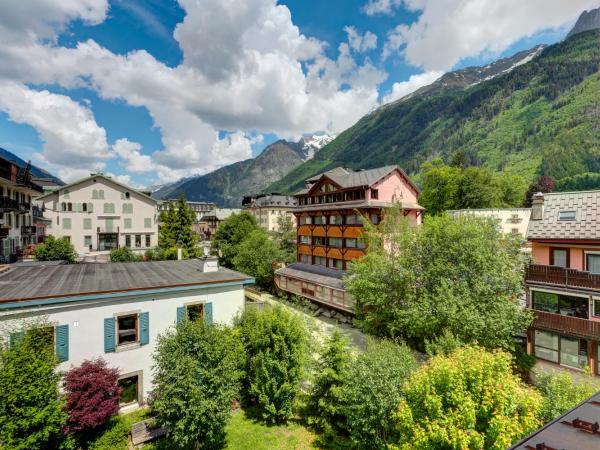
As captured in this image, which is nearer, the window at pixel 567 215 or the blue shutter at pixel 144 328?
the blue shutter at pixel 144 328

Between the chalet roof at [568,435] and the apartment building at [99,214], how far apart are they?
54740 millimetres

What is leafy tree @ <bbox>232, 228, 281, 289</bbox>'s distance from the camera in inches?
1658

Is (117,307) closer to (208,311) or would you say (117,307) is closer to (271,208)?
(208,311)

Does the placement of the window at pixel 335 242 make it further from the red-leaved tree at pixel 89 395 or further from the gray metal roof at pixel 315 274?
the red-leaved tree at pixel 89 395

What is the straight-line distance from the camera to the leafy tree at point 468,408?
312 inches

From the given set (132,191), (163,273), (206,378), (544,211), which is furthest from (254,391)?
(132,191)

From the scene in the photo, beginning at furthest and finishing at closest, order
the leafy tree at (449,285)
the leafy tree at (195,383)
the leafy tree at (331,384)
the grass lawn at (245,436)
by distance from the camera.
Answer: the leafy tree at (449,285)
the leafy tree at (331,384)
the grass lawn at (245,436)
the leafy tree at (195,383)

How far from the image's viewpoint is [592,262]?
18125mm

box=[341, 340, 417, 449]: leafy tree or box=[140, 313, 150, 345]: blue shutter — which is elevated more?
box=[140, 313, 150, 345]: blue shutter

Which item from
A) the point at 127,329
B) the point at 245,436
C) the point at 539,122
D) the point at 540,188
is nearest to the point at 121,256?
the point at 127,329

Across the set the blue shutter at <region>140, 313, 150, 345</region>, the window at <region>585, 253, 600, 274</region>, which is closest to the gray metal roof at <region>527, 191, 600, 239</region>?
the window at <region>585, 253, 600, 274</region>

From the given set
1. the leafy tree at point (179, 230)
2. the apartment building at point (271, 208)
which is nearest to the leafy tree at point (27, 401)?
the leafy tree at point (179, 230)

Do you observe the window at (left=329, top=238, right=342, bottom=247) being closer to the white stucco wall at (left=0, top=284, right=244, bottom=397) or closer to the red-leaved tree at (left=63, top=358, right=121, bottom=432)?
the white stucco wall at (left=0, top=284, right=244, bottom=397)

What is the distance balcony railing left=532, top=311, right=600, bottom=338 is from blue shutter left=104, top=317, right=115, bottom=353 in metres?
24.6
